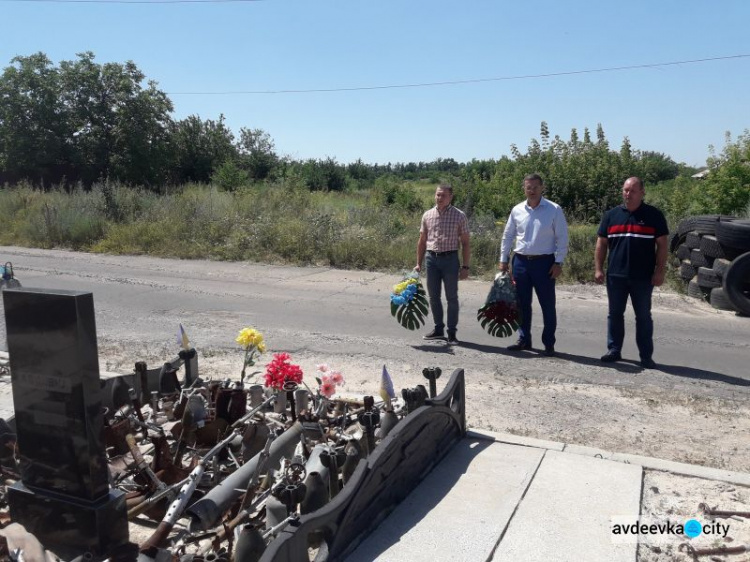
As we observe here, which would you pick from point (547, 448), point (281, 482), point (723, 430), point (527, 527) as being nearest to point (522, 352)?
point (723, 430)

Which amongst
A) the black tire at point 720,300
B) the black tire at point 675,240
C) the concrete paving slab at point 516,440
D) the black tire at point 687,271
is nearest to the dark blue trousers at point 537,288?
the concrete paving slab at point 516,440

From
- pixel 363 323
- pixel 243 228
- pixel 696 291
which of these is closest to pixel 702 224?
pixel 696 291

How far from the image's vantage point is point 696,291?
1109cm

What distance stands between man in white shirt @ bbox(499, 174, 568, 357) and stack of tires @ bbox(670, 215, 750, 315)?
3.78m

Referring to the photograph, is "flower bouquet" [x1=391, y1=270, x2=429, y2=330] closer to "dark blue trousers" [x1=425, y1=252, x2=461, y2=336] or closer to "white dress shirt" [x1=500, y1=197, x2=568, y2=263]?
"dark blue trousers" [x1=425, y1=252, x2=461, y2=336]

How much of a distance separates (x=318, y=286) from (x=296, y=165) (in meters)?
26.8

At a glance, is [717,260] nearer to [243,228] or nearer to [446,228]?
[446,228]

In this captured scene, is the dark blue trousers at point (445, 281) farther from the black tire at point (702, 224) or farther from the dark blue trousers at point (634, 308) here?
the black tire at point (702, 224)

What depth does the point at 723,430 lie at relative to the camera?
5.37m

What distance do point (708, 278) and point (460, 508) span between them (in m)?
8.26

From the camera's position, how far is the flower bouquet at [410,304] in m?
7.84

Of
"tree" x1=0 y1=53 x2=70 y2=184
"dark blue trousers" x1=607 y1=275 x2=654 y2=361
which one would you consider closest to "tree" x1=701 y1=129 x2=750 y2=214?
"dark blue trousers" x1=607 y1=275 x2=654 y2=361

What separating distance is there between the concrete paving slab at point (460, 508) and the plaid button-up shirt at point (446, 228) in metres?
3.57

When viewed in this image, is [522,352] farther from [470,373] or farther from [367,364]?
[367,364]
